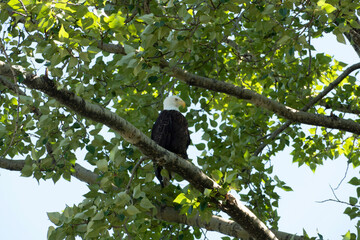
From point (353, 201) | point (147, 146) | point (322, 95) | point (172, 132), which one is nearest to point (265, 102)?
point (322, 95)

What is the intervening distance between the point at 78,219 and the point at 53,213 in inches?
7.5

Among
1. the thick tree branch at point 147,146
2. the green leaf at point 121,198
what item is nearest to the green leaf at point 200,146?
the thick tree branch at point 147,146

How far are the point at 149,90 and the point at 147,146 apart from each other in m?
2.43

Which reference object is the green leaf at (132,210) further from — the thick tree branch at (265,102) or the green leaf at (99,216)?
the thick tree branch at (265,102)

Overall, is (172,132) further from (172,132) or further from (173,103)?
(173,103)

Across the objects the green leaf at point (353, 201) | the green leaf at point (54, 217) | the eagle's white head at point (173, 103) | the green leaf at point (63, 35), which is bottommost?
the green leaf at point (54, 217)

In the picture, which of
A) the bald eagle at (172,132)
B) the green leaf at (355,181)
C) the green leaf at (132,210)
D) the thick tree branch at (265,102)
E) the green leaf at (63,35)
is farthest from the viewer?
the bald eagle at (172,132)

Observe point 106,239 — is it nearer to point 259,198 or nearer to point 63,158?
point 63,158

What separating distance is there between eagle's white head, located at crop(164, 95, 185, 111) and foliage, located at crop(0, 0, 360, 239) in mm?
244

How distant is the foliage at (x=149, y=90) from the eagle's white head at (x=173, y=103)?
0.24 meters

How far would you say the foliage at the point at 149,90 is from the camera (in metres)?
3.56

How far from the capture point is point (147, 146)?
3645mm

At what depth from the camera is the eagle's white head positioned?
19.9 feet

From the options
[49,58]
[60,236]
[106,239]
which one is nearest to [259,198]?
[106,239]
